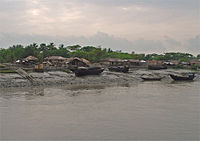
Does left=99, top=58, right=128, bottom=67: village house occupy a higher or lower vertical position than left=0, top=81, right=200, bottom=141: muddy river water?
higher

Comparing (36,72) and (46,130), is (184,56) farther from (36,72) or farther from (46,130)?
(46,130)

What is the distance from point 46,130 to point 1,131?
204cm

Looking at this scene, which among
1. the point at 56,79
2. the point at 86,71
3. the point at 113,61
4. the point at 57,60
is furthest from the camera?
the point at 113,61

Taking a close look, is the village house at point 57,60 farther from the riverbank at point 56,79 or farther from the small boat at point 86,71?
the riverbank at point 56,79

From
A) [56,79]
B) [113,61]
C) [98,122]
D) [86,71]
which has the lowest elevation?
[98,122]

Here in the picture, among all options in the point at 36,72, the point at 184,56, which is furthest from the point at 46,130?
the point at 184,56

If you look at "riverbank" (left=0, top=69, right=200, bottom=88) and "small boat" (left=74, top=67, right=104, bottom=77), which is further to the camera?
"small boat" (left=74, top=67, right=104, bottom=77)

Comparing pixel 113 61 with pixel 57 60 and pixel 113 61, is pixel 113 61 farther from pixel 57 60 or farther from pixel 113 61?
pixel 57 60

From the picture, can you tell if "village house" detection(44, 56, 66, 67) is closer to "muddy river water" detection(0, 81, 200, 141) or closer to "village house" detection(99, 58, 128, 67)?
Result: "village house" detection(99, 58, 128, 67)

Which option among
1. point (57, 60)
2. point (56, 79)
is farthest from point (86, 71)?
point (57, 60)

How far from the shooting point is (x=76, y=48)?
76750mm

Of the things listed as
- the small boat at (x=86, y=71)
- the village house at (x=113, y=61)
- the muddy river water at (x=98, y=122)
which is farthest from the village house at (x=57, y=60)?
the muddy river water at (x=98, y=122)

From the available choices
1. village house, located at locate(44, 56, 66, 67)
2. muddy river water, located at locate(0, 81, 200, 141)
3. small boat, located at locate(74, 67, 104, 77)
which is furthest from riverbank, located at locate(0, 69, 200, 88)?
village house, located at locate(44, 56, 66, 67)

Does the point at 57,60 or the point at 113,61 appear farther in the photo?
the point at 113,61
